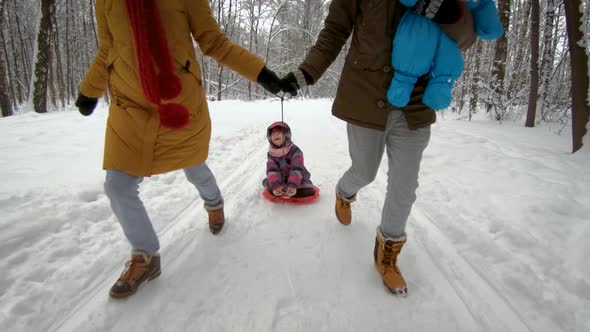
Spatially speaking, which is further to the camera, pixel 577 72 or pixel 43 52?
pixel 43 52

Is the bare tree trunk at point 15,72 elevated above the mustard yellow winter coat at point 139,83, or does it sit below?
above

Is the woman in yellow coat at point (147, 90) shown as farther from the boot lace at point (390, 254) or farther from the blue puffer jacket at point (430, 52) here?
the boot lace at point (390, 254)

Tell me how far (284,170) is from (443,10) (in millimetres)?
2075

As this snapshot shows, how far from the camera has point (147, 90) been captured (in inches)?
57.1

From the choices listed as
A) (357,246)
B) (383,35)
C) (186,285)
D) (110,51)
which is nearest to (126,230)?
(186,285)

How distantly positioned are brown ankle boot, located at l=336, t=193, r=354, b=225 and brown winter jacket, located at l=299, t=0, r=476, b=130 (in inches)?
33.5

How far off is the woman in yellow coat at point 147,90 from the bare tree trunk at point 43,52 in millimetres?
8514

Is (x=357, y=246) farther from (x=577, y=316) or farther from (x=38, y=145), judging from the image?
(x=38, y=145)

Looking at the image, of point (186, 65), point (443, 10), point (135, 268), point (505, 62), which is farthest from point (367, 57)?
point (505, 62)

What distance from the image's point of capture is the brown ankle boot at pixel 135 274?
1.59 m

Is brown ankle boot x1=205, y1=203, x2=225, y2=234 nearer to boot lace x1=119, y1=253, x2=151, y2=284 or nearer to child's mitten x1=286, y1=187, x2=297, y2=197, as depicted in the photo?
boot lace x1=119, y1=253, x2=151, y2=284

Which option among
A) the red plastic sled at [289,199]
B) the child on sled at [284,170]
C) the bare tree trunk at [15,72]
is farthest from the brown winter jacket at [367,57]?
the bare tree trunk at [15,72]

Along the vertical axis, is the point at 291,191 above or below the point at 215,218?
above

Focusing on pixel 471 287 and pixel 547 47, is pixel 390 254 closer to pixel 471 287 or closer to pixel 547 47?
pixel 471 287
